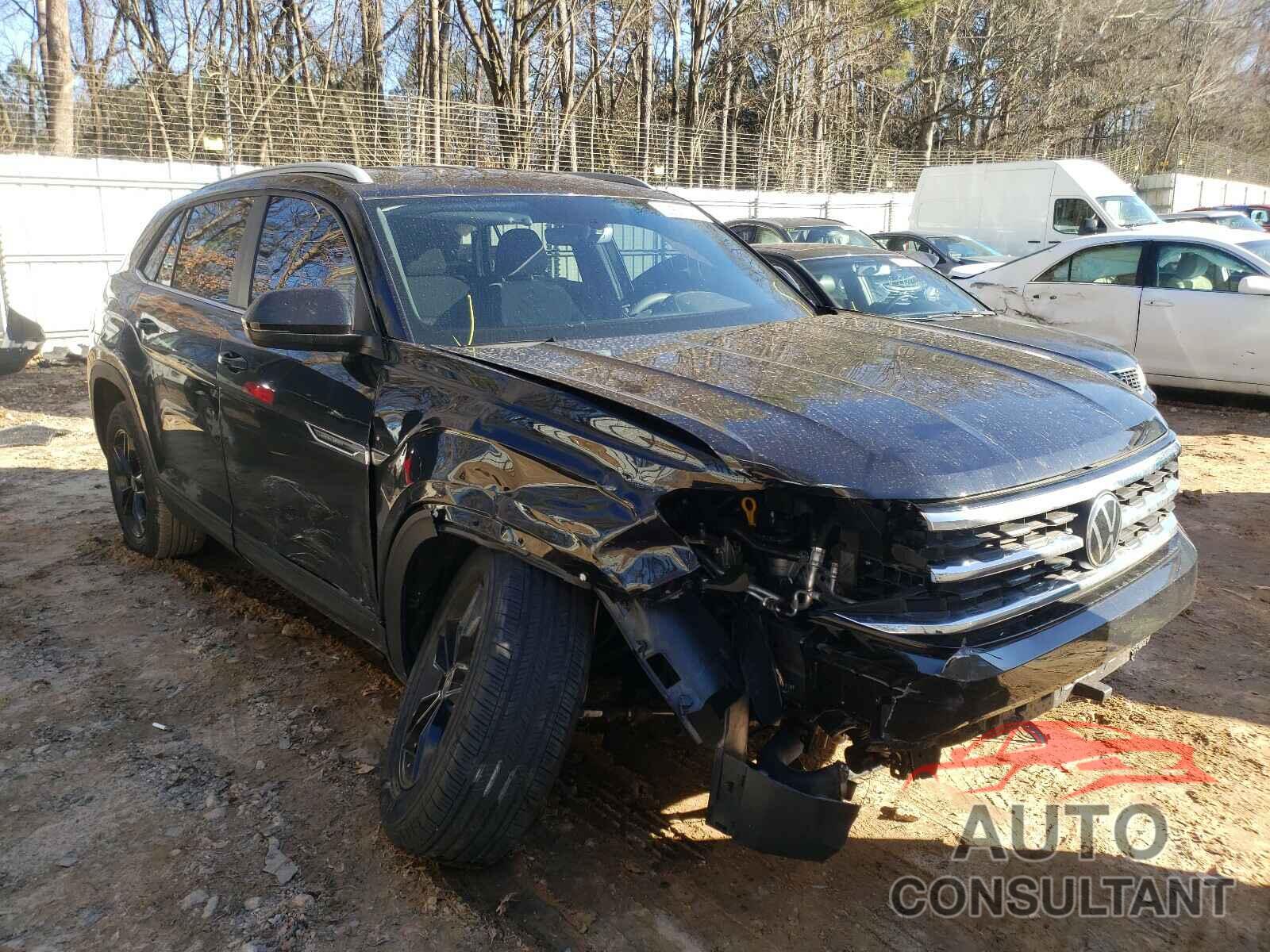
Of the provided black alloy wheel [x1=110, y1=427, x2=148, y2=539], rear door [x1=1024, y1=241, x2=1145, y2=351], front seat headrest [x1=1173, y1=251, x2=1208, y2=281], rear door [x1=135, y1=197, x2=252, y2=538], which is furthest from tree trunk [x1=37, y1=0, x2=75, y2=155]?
front seat headrest [x1=1173, y1=251, x2=1208, y2=281]

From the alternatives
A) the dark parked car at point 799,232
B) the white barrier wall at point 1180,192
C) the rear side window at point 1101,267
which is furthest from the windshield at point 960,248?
the white barrier wall at point 1180,192

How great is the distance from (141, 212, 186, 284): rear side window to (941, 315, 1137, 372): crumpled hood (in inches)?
158

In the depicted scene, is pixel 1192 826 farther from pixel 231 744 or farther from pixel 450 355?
pixel 231 744

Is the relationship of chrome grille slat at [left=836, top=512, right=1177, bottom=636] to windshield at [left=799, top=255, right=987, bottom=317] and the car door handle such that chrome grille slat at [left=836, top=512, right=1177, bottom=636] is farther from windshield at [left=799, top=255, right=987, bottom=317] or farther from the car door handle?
windshield at [left=799, top=255, right=987, bottom=317]

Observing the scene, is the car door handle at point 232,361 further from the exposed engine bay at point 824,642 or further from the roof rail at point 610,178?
the exposed engine bay at point 824,642

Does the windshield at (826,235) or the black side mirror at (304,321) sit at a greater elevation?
the windshield at (826,235)

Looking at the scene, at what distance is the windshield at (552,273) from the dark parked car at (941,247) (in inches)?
492

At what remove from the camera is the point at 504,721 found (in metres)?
2.44

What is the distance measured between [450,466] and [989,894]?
1842mm

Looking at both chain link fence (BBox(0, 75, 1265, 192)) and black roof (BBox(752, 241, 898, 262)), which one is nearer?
black roof (BBox(752, 241, 898, 262))

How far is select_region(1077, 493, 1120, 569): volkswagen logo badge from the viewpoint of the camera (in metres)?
2.49

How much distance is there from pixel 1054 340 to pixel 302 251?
4703 mm

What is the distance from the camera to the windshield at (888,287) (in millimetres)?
7383

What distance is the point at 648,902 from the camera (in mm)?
2662
